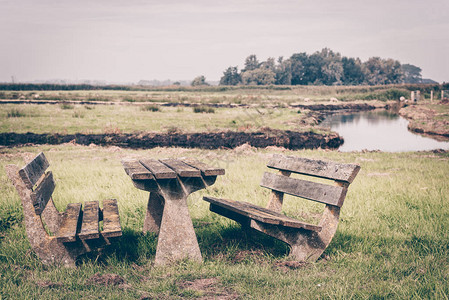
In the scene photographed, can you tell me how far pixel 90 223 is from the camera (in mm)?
3621

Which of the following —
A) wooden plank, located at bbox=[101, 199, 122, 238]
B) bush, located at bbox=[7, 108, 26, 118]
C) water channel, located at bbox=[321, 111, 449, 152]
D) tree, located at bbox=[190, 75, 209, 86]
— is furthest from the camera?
tree, located at bbox=[190, 75, 209, 86]

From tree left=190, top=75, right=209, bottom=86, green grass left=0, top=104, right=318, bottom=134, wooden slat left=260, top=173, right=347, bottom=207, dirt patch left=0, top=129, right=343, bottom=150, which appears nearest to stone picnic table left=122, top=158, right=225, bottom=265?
wooden slat left=260, top=173, right=347, bottom=207

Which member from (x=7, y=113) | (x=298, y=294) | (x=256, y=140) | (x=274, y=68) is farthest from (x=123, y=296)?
(x=274, y=68)

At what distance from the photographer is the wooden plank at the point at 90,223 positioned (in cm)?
330

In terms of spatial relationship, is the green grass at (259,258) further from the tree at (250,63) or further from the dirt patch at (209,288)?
the tree at (250,63)

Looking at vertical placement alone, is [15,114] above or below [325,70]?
below

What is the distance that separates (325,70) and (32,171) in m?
160

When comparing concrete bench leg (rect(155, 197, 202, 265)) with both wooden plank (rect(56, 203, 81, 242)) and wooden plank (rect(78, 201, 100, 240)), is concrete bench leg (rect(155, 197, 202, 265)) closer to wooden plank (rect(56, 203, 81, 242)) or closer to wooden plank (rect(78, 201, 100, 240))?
wooden plank (rect(78, 201, 100, 240))

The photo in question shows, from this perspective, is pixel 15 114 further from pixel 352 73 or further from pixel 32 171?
pixel 352 73

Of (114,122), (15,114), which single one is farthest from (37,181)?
(15,114)

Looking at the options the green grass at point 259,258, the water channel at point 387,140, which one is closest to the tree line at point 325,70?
the water channel at point 387,140

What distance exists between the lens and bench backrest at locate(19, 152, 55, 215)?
3.28m

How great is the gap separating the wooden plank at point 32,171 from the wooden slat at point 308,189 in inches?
100

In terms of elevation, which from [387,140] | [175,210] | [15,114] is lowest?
[387,140]
